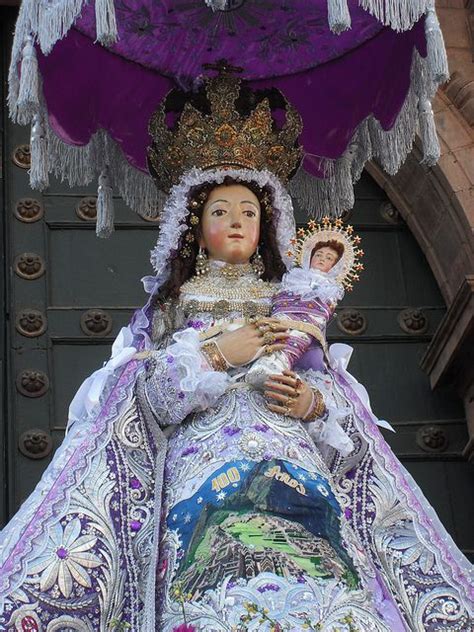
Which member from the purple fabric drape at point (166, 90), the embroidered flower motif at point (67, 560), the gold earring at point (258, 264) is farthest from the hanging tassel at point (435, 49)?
the embroidered flower motif at point (67, 560)

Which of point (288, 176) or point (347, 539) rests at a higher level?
point (288, 176)

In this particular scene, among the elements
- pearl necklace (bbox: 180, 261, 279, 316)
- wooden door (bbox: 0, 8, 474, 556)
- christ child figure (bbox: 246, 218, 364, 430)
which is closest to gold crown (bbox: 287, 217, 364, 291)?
christ child figure (bbox: 246, 218, 364, 430)

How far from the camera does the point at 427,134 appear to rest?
6254 millimetres

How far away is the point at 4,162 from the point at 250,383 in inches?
103

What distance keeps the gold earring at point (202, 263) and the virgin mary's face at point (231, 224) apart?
2cm

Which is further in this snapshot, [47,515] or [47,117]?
[47,117]

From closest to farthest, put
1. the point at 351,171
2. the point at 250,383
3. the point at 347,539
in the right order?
1. the point at 347,539
2. the point at 250,383
3. the point at 351,171

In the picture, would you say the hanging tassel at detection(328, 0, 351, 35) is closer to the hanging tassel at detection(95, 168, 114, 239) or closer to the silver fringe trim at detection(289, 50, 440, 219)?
the silver fringe trim at detection(289, 50, 440, 219)

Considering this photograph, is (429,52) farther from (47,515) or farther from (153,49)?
(47,515)

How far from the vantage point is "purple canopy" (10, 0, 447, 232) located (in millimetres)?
6254

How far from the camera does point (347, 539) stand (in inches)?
205

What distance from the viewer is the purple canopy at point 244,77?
6254mm

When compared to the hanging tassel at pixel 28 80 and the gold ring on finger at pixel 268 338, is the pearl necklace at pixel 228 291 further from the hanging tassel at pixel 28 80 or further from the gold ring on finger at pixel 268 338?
the hanging tassel at pixel 28 80

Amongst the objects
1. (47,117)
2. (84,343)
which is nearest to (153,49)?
(47,117)
